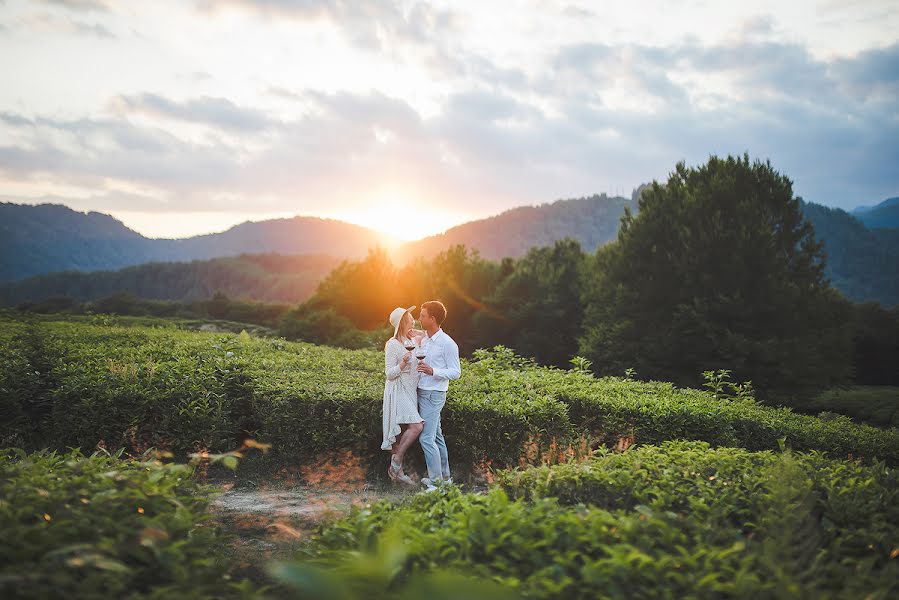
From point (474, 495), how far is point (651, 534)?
3.85 ft

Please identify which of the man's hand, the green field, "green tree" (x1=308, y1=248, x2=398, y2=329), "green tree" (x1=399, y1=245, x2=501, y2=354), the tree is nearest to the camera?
the green field

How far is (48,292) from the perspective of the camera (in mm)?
129250

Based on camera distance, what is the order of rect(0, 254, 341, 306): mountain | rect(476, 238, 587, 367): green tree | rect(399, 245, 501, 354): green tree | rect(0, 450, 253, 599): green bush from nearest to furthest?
rect(0, 450, 253, 599): green bush, rect(476, 238, 587, 367): green tree, rect(399, 245, 501, 354): green tree, rect(0, 254, 341, 306): mountain

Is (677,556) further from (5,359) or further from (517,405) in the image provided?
(5,359)

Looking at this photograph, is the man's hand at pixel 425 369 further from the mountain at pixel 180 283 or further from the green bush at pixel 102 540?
the mountain at pixel 180 283

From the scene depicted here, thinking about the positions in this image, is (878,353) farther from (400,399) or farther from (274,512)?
(274,512)

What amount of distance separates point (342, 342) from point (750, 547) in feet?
113

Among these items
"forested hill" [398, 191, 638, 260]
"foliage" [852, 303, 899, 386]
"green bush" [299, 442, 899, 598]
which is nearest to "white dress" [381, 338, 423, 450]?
"green bush" [299, 442, 899, 598]

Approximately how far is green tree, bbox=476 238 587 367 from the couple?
26104 millimetres

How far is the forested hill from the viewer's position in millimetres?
148375

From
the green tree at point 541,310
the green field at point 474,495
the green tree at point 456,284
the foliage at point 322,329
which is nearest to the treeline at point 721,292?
the green tree at point 541,310

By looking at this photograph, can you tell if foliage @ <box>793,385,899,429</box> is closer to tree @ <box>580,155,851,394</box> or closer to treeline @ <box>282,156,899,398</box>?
treeline @ <box>282,156,899,398</box>

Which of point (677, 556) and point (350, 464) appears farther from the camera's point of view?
point (350, 464)

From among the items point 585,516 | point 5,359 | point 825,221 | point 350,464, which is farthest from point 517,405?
point 825,221
